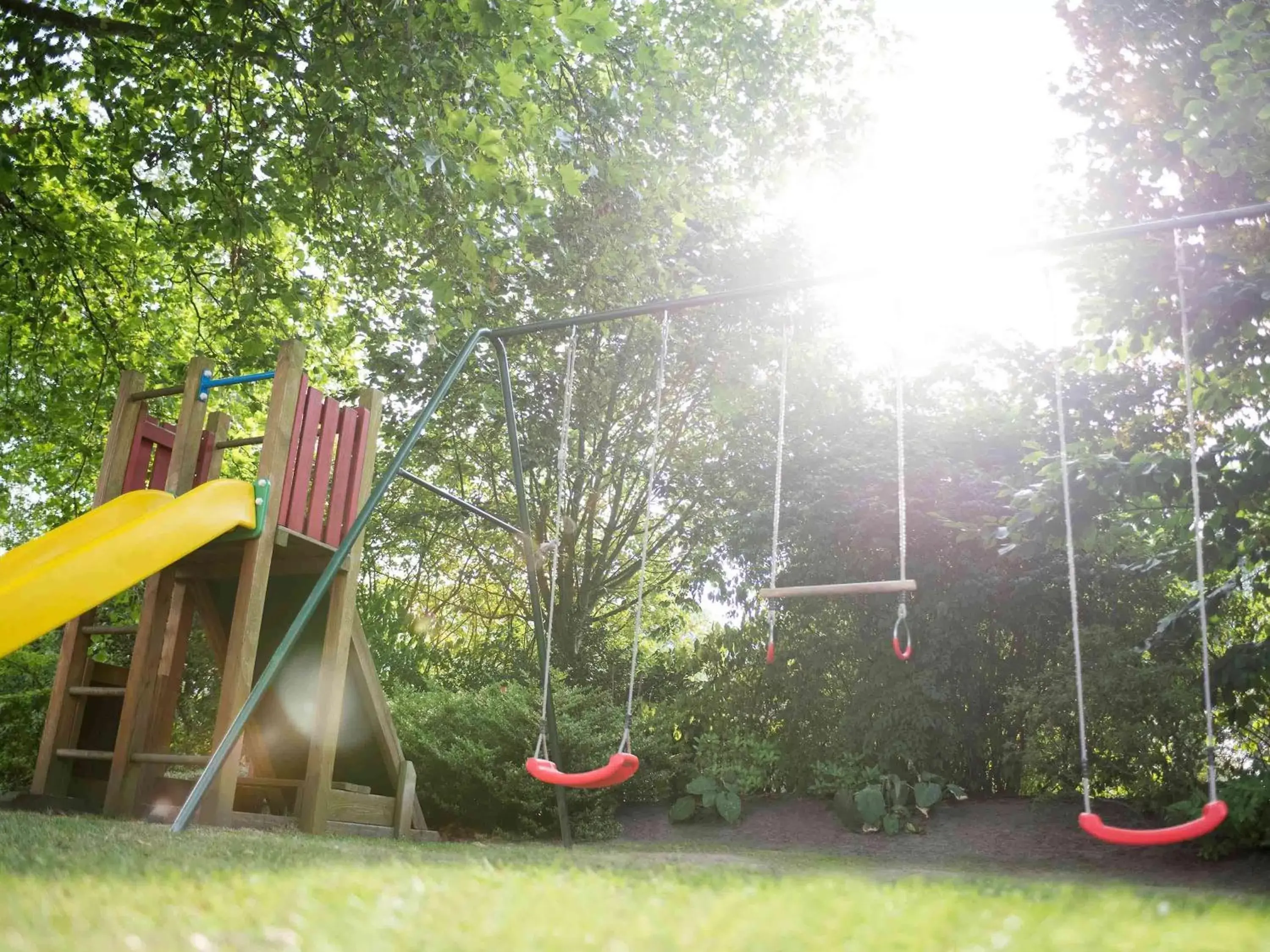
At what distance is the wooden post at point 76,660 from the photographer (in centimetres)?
537

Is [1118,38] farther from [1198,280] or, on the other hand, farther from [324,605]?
[324,605]

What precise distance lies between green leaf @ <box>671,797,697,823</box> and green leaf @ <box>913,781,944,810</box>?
1.70 meters

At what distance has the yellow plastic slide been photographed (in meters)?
3.86

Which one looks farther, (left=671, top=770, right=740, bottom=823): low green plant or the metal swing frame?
(left=671, top=770, right=740, bottom=823): low green plant

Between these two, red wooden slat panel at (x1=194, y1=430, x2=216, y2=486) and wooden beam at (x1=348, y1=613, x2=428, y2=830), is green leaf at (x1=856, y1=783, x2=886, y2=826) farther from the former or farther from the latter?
red wooden slat panel at (x1=194, y1=430, x2=216, y2=486)

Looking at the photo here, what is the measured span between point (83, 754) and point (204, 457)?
168 cm

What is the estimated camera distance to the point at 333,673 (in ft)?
17.3

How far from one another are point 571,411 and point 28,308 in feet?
17.5

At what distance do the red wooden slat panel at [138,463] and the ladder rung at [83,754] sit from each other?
1.39 m

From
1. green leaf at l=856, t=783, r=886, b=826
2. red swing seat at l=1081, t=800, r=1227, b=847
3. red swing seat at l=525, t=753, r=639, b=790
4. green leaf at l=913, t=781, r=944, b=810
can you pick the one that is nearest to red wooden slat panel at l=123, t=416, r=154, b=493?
red swing seat at l=525, t=753, r=639, b=790

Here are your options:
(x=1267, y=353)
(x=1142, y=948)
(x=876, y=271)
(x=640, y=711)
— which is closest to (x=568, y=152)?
(x=876, y=271)

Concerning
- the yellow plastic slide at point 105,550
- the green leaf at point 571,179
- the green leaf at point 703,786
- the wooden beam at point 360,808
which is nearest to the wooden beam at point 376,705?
the wooden beam at point 360,808

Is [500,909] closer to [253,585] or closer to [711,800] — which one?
[253,585]

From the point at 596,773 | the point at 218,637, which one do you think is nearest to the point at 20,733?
the point at 218,637
